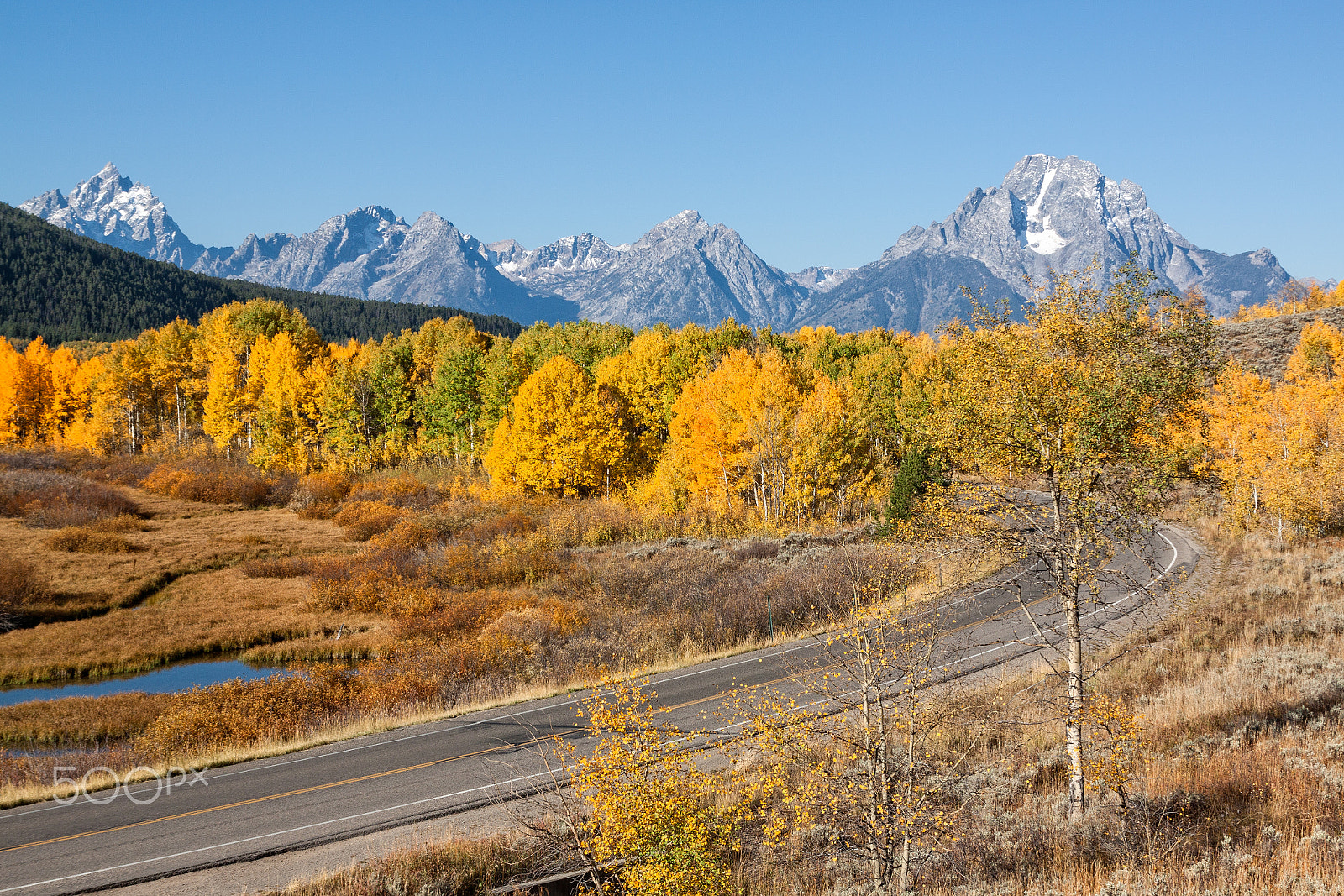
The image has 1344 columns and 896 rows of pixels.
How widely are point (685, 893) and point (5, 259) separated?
792 feet

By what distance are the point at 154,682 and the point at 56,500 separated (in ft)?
111

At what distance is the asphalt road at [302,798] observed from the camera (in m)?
12.8

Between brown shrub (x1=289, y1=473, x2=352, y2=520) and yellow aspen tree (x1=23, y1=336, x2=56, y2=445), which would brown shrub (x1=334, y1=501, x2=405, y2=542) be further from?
yellow aspen tree (x1=23, y1=336, x2=56, y2=445)

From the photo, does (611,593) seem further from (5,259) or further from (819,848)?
(5,259)

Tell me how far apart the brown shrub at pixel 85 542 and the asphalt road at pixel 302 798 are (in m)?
37.9

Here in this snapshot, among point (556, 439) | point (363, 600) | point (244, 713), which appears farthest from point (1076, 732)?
point (556, 439)

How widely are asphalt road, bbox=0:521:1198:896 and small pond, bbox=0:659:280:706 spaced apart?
1434cm

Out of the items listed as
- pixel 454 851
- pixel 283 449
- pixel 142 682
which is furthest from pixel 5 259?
pixel 454 851

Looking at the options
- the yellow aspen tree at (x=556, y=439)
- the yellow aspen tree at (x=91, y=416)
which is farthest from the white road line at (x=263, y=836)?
the yellow aspen tree at (x=91, y=416)

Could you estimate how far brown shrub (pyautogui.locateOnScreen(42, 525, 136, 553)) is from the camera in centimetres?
4612

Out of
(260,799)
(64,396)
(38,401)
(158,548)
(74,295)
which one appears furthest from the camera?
(74,295)

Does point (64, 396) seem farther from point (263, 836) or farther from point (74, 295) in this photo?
point (74, 295)

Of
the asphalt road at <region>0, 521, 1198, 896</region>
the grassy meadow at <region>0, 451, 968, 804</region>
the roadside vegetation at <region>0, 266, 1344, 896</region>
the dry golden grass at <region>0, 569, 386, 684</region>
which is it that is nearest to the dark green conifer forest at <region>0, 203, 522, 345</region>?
the roadside vegetation at <region>0, 266, 1344, 896</region>

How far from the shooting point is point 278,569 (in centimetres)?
4441
